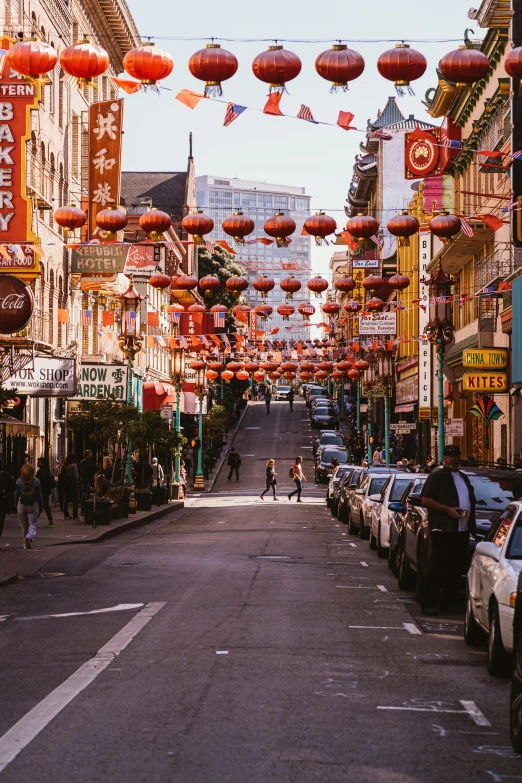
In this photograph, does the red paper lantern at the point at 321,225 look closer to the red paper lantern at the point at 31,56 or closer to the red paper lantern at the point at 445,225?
the red paper lantern at the point at 445,225

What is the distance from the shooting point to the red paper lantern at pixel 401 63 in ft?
51.3

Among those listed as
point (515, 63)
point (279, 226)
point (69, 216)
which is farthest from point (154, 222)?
point (515, 63)

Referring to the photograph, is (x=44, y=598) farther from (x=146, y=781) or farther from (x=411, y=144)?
(x=411, y=144)

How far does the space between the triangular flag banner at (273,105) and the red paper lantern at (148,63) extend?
138 cm

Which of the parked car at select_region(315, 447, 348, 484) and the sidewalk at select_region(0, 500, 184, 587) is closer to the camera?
the sidewalk at select_region(0, 500, 184, 587)

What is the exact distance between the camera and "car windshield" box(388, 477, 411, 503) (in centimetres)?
2299

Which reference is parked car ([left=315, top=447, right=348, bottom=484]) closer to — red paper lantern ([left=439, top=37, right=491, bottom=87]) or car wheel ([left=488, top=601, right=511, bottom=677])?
red paper lantern ([left=439, top=37, right=491, bottom=87])

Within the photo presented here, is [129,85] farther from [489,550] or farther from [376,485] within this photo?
[376,485]

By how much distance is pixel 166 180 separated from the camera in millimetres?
109312

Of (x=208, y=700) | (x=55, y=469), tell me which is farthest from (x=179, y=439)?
(x=208, y=700)

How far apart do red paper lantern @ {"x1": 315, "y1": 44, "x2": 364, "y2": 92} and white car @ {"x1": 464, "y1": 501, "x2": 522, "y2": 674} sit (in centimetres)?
679

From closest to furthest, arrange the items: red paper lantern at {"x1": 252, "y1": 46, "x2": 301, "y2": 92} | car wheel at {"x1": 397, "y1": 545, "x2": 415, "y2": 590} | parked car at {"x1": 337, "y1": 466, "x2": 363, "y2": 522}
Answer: red paper lantern at {"x1": 252, "y1": 46, "x2": 301, "y2": 92} < car wheel at {"x1": 397, "y1": 545, "x2": 415, "y2": 590} < parked car at {"x1": 337, "y1": 466, "x2": 363, "y2": 522}

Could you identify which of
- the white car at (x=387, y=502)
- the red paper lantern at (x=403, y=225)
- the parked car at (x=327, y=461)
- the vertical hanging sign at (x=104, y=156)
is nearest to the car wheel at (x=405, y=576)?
the white car at (x=387, y=502)

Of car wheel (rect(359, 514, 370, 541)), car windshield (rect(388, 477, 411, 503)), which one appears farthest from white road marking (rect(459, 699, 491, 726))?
car wheel (rect(359, 514, 370, 541))
